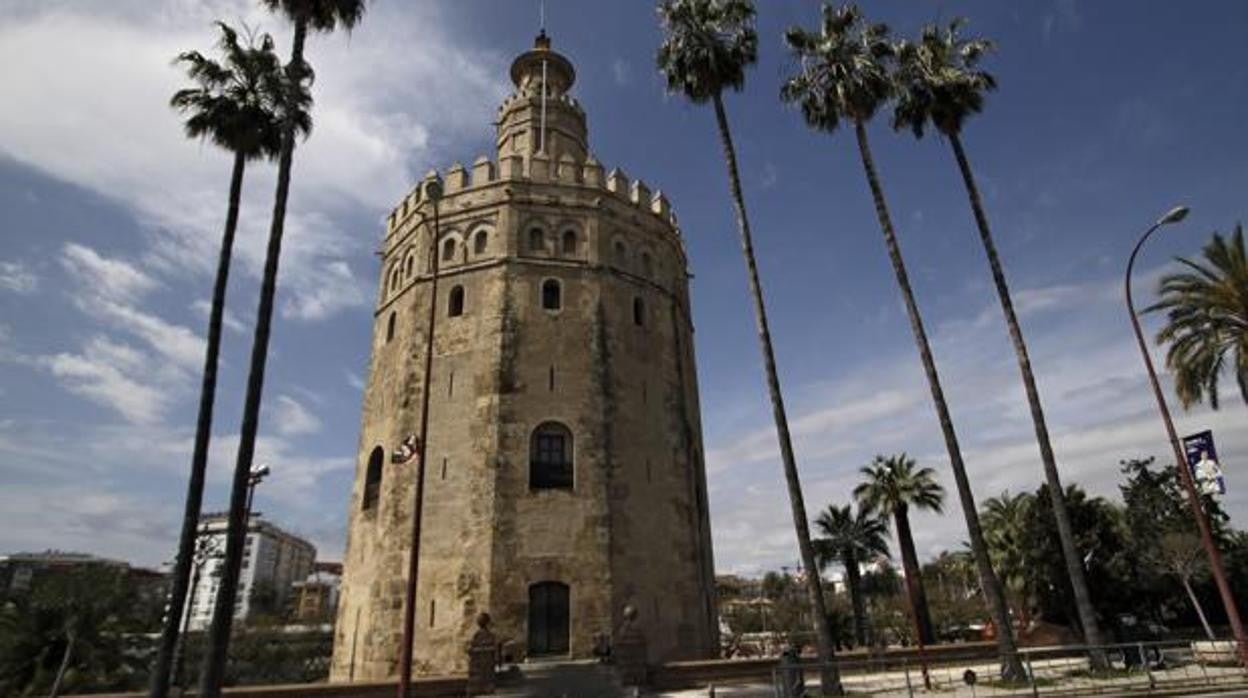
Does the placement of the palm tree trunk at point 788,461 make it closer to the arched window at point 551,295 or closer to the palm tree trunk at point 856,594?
the arched window at point 551,295

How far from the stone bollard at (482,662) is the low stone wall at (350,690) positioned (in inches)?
9.2

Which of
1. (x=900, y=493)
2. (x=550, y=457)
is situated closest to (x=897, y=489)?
(x=900, y=493)

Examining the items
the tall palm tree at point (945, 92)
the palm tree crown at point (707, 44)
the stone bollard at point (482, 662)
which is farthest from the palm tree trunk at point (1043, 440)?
the stone bollard at point (482, 662)

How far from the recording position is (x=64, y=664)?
2255cm

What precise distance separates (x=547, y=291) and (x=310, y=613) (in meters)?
106

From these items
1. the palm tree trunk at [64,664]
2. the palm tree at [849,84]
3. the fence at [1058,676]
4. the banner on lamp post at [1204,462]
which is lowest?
the fence at [1058,676]

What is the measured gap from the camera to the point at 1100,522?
29.2 meters

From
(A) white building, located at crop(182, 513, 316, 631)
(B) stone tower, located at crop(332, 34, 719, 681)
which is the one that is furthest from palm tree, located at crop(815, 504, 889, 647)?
(A) white building, located at crop(182, 513, 316, 631)

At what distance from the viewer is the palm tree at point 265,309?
38.9 feet

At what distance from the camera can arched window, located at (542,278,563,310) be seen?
80.7 ft

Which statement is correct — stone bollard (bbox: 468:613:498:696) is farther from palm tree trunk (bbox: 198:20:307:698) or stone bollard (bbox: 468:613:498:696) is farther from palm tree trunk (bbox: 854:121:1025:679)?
palm tree trunk (bbox: 854:121:1025:679)

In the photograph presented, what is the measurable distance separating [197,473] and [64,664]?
14816 millimetres

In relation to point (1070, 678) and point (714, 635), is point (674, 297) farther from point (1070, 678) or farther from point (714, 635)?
point (1070, 678)

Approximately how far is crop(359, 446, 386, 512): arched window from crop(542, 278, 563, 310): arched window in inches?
288
